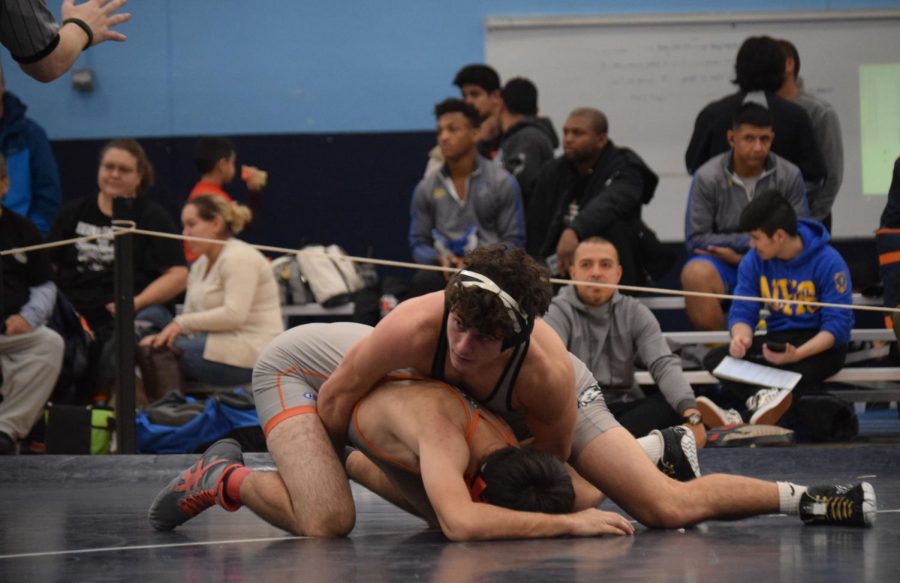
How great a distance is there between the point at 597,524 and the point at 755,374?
7.92 feet

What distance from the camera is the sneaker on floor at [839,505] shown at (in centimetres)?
362

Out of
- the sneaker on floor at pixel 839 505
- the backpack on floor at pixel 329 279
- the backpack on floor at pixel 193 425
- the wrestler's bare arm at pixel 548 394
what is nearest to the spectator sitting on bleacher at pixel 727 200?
the backpack on floor at pixel 329 279

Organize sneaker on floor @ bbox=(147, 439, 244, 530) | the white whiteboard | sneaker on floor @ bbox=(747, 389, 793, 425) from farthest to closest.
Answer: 1. the white whiteboard
2. sneaker on floor @ bbox=(747, 389, 793, 425)
3. sneaker on floor @ bbox=(147, 439, 244, 530)

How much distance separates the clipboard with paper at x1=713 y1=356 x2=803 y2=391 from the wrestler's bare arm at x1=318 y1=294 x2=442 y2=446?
94.6 inches

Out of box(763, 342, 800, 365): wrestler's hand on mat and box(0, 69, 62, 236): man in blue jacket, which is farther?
box(0, 69, 62, 236): man in blue jacket

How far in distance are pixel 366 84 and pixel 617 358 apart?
4.14 m

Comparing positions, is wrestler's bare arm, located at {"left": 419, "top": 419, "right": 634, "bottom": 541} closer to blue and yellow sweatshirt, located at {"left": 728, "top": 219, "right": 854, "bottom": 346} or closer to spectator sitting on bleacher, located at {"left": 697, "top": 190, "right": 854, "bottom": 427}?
spectator sitting on bleacher, located at {"left": 697, "top": 190, "right": 854, "bottom": 427}

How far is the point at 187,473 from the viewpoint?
3928 millimetres

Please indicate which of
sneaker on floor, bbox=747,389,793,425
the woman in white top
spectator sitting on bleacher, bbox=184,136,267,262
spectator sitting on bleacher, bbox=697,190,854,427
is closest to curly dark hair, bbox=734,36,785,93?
spectator sitting on bleacher, bbox=697,190,854,427

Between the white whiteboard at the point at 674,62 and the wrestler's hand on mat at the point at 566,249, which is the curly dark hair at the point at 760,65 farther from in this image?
the white whiteboard at the point at 674,62

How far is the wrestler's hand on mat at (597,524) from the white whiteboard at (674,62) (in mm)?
5781

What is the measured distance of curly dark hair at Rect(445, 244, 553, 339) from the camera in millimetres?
3299

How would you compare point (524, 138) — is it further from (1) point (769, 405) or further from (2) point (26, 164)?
(2) point (26, 164)

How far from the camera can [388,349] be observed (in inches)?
138
